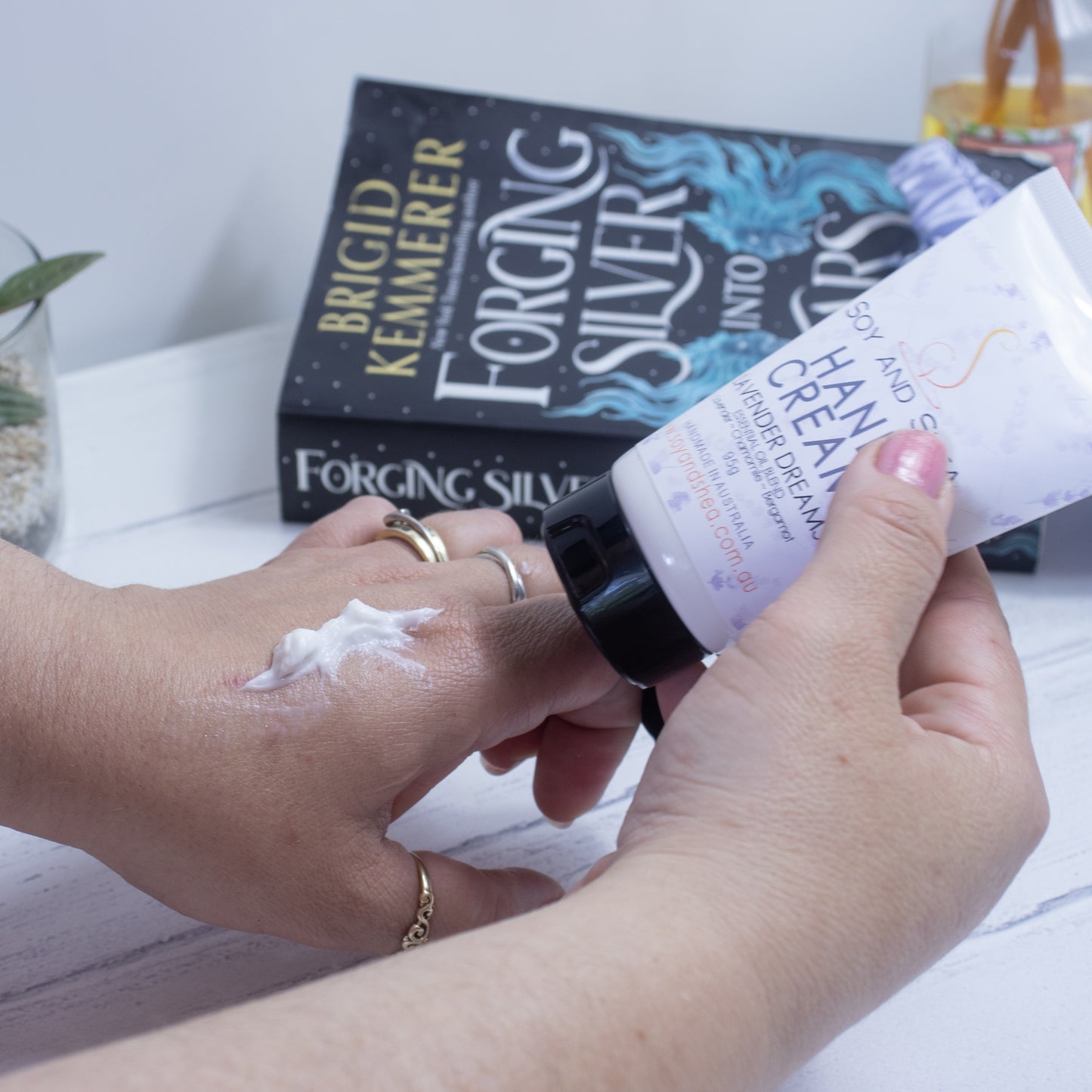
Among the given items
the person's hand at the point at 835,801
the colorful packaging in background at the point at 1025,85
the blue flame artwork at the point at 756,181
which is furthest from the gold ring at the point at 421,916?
the colorful packaging in background at the point at 1025,85

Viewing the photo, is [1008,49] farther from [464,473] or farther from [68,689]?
[68,689]

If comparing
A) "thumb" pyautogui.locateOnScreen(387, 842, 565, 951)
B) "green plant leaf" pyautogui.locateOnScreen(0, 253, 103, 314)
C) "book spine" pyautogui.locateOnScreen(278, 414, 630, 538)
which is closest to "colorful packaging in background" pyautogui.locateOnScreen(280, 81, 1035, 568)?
"book spine" pyautogui.locateOnScreen(278, 414, 630, 538)

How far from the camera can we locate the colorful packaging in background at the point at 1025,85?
707mm

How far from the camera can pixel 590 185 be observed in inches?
28.0

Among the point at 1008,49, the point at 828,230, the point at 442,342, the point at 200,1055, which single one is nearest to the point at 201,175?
the point at 442,342

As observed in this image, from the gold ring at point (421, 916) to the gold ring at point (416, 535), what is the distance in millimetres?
157

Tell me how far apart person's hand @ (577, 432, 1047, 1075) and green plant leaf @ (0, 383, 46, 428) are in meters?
0.38

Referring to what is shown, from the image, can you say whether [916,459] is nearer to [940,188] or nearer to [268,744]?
[268,744]

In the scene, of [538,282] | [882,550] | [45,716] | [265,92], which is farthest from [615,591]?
[265,92]

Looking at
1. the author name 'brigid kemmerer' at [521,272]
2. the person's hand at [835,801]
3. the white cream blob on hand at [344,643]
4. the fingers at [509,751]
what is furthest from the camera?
the author name 'brigid kemmerer' at [521,272]

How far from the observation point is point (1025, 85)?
2.41 ft

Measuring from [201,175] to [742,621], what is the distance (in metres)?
0.56

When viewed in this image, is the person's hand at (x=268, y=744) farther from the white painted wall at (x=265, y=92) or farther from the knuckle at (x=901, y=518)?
the white painted wall at (x=265, y=92)

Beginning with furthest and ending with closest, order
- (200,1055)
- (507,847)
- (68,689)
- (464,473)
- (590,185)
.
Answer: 1. (590,185)
2. (464,473)
3. (507,847)
4. (68,689)
5. (200,1055)
